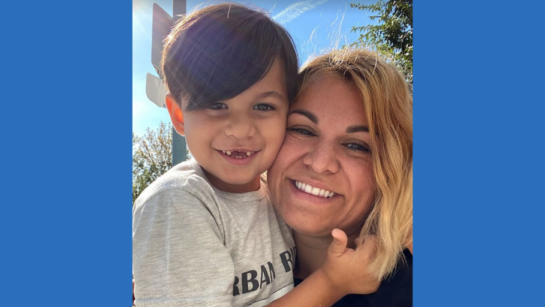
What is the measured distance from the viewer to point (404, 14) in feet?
4.86

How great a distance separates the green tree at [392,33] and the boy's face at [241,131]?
1.22ft

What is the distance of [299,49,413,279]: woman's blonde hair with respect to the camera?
147 cm

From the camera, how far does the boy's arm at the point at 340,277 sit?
4.71 feet

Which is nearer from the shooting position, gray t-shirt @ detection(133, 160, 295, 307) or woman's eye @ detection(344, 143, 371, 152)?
gray t-shirt @ detection(133, 160, 295, 307)

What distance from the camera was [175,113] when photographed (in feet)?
4.68

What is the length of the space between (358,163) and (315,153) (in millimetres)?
161

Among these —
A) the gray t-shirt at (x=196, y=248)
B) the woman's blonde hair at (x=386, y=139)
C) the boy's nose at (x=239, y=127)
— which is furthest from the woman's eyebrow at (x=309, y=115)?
the gray t-shirt at (x=196, y=248)

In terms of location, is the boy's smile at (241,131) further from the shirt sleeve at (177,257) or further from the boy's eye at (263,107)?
the shirt sleeve at (177,257)

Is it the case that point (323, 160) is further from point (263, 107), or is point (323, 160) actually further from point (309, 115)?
point (263, 107)

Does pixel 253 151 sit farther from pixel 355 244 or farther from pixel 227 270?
pixel 355 244

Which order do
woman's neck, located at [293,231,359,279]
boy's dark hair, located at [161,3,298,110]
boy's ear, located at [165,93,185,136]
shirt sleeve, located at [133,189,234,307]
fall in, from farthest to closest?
woman's neck, located at [293,231,359,279]
boy's ear, located at [165,93,185,136]
boy's dark hair, located at [161,3,298,110]
shirt sleeve, located at [133,189,234,307]

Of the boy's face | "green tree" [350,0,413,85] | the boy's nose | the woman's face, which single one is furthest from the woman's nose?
"green tree" [350,0,413,85]

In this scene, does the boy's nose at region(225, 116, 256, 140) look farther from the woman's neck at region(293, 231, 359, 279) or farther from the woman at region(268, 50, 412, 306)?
the woman's neck at region(293, 231, 359, 279)

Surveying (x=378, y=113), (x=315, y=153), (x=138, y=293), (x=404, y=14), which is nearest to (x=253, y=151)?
(x=315, y=153)
